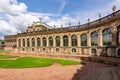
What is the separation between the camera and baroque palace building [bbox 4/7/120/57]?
3073 centimetres

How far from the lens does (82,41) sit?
43750 mm

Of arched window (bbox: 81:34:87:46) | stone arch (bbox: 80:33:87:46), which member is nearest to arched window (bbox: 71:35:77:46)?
stone arch (bbox: 80:33:87:46)

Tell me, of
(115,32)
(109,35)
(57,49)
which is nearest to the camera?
(115,32)

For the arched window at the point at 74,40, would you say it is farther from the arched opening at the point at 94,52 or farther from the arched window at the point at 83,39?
the arched opening at the point at 94,52

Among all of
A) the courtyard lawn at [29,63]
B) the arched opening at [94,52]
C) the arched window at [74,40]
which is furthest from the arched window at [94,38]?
the courtyard lawn at [29,63]

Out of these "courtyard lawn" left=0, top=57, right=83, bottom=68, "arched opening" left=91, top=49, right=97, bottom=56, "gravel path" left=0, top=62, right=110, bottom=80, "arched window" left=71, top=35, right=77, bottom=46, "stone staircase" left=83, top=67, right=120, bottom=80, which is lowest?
"courtyard lawn" left=0, top=57, right=83, bottom=68

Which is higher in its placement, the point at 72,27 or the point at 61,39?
the point at 72,27

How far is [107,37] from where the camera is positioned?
1318 inches

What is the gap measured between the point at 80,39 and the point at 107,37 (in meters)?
12.3

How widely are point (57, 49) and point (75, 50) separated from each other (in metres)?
8.62

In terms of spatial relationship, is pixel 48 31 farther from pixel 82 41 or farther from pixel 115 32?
pixel 115 32

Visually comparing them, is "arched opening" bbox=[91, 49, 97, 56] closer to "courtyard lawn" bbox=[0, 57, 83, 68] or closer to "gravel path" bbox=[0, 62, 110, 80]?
"courtyard lawn" bbox=[0, 57, 83, 68]

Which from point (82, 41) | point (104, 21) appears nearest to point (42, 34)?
point (82, 41)

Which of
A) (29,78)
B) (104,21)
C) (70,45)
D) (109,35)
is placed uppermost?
(104,21)
